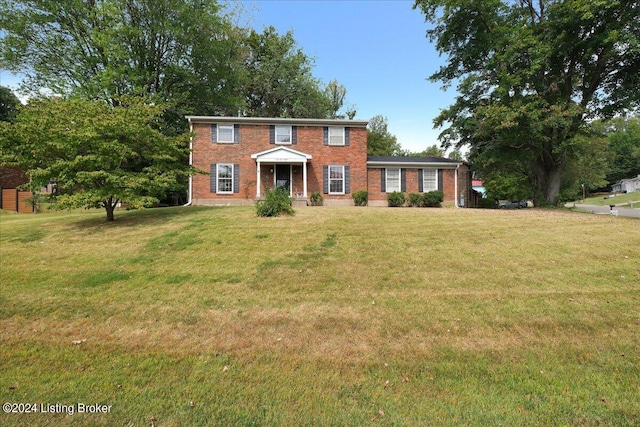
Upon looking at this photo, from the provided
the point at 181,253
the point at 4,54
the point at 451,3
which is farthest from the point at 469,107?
the point at 4,54

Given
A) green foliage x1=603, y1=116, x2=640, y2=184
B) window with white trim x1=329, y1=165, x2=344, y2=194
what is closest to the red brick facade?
window with white trim x1=329, y1=165, x2=344, y2=194

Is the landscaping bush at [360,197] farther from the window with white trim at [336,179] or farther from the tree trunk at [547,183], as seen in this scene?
the tree trunk at [547,183]

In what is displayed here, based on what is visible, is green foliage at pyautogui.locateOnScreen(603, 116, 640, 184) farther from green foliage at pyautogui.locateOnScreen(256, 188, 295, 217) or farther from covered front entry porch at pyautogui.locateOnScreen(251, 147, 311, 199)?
Result: green foliage at pyautogui.locateOnScreen(256, 188, 295, 217)

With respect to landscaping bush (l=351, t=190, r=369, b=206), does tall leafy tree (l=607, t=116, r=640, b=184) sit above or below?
above

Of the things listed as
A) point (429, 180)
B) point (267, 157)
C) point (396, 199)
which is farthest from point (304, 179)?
point (429, 180)

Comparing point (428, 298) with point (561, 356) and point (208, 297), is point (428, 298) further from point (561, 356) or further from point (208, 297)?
point (208, 297)

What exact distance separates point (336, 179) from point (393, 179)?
3842 mm

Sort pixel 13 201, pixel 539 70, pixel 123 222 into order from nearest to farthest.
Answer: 1. pixel 123 222
2. pixel 539 70
3. pixel 13 201

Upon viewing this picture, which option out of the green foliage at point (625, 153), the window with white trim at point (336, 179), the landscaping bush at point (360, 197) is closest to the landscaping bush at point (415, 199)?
the landscaping bush at point (360, 197)

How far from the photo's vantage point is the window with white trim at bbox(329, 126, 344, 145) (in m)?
20.2

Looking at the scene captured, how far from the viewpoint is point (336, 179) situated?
A: 66.1 ft

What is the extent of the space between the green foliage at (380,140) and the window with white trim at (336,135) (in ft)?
77.1

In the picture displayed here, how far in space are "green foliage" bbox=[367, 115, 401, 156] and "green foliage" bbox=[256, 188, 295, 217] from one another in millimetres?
33264

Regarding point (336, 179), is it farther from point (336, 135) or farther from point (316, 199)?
point (336, 135)
